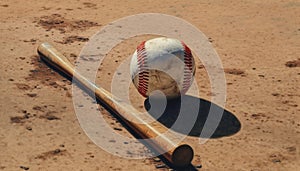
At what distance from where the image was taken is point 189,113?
11.3 metres

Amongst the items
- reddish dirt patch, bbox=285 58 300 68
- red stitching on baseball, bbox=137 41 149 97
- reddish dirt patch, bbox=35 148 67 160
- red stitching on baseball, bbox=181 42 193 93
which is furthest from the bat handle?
reddish dirt patch, bbox=285 58 300 68

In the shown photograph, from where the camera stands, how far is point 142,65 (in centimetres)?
1099

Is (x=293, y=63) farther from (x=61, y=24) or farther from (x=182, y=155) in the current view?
(x=61, y=24)

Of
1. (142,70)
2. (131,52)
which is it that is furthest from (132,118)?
(131,52)

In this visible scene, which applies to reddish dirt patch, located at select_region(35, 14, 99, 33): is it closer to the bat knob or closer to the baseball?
the baseball

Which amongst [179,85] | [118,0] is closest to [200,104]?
[179,85]

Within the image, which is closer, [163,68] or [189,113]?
[163,68]

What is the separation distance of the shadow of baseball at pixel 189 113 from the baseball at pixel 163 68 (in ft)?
1.06

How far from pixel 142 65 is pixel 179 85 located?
81 centimetres

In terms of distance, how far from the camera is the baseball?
1089cm

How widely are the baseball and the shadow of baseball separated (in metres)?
0.32

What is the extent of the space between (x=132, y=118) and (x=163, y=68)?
1.13 metres

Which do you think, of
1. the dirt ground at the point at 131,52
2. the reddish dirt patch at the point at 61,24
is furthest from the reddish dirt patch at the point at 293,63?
the reddish dirt patch at the point at 61,24

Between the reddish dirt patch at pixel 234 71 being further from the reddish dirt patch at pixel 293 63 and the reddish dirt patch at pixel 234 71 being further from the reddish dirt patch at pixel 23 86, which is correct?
the reddish dirt patch at pixel 23 86
